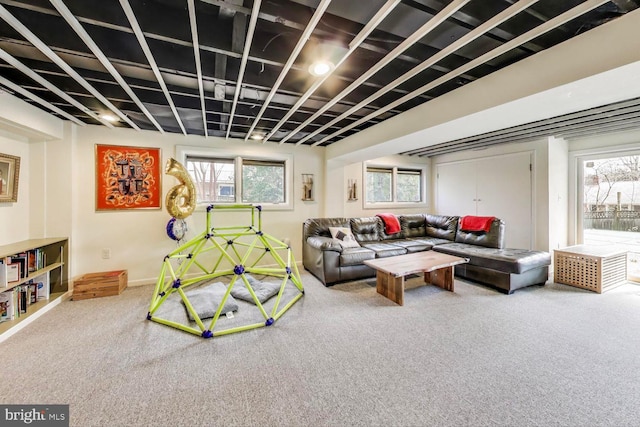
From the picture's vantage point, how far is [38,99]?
105 inches

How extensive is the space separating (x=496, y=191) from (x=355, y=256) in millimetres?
3374

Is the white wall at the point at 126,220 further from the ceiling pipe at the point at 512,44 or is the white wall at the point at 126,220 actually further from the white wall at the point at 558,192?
the white wall at the point at 558,192

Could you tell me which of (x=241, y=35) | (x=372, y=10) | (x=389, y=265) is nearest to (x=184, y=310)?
(x=389, y=265)

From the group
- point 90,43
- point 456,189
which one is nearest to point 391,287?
point 90,43

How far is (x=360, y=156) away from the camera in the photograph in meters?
4.64

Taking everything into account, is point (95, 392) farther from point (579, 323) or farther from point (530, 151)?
point (530, 151)

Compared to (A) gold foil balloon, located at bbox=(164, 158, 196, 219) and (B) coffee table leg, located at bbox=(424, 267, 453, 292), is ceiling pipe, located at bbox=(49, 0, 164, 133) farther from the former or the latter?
(B) coffee table leg, located at bbox=(424, 267, 453, 292)

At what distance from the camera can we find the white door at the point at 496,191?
4.75 metres

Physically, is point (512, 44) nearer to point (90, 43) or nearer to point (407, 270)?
point (407, 270)

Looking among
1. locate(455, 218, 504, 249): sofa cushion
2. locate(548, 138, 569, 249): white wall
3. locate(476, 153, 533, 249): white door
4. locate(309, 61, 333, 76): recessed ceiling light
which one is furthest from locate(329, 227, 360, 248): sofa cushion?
locate(548, 138, 569, 249): white wall

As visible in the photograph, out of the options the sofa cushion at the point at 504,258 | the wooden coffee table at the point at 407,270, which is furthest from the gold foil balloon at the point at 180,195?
the sofa cushion at the point at 504,258

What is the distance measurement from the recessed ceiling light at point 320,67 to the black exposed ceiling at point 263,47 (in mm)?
61

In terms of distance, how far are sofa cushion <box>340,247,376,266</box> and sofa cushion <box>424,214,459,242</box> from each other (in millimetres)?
1950

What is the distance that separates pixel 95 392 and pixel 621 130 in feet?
23.1
